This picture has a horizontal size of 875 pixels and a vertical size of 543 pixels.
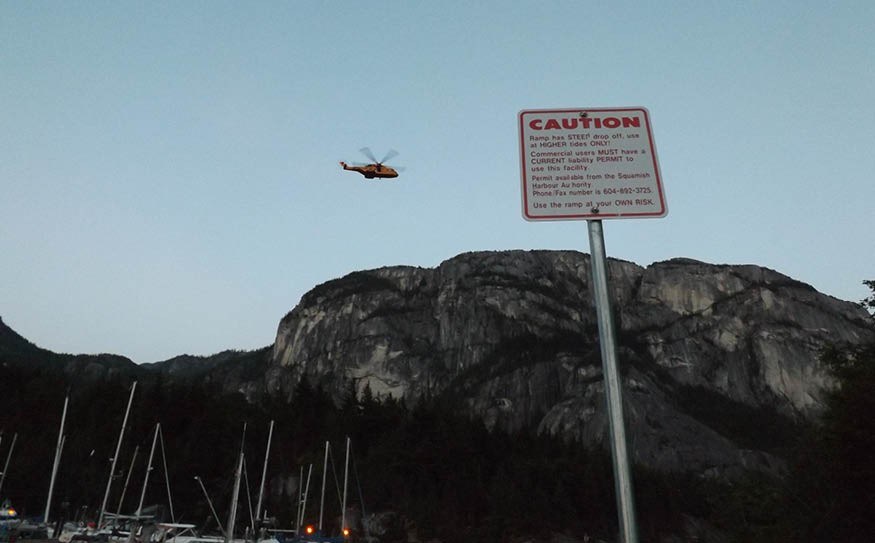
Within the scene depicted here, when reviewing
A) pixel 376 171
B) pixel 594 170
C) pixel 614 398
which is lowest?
pixel 614 398

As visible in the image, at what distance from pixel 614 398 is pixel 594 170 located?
1.72 meters

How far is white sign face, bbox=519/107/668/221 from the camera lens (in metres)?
4.64

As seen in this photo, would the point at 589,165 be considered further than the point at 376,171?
No

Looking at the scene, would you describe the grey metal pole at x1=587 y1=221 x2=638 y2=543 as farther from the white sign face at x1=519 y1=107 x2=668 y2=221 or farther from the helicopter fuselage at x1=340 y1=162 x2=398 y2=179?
the helicopter fuselage at x1=340 y1=162 x2=398 y2=179

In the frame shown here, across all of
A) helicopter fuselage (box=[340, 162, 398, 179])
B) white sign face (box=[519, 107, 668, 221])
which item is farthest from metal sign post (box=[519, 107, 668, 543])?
helicopter fuselage (box=[340, 162, 398, 179])

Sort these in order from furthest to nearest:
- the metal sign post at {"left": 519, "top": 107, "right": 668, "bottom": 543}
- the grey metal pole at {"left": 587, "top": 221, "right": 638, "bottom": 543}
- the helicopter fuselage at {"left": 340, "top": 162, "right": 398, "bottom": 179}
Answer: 1. the helicopter fuselage at {"left": 340, "top": 162, "right": 398, "bottom": 179}
2. the metal sign post at {"left": 519, "top": 107, "right": 668, "bottom": 543}
3. the grey metal pole at {"left": 587, "top": 221, "right": 638, "bottom": 543}

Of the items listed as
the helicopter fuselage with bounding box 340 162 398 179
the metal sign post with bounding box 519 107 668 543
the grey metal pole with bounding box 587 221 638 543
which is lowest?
the grey metal pole with bounding box 587 221 638 543

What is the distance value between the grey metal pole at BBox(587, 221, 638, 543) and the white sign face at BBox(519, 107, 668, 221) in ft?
0.98

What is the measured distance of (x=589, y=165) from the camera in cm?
479

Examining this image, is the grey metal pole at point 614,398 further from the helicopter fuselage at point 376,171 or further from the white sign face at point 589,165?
the helicopter fuselage at point 376,171

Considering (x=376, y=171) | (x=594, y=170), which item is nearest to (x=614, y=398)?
(x=594, y=170)

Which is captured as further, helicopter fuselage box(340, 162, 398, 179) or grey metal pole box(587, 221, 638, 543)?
helicopter fuselage box(340, 162, 398, 179)

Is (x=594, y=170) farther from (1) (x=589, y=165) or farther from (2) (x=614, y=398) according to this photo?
(2) (x=614, y=398)

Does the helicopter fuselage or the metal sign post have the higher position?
the helicopter fuselage
